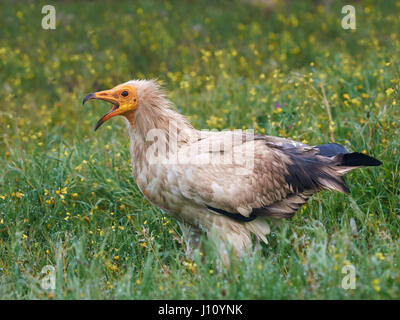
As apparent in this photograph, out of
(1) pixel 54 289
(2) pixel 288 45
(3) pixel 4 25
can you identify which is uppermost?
(3) pixel 4 25

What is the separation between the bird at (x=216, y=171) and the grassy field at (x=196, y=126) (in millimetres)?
236

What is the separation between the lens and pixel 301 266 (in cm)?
352

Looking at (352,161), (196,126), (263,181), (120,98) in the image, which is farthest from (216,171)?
(196,126)

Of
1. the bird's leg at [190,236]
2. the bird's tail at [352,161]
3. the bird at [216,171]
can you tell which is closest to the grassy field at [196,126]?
the bird's leg at [190,236]

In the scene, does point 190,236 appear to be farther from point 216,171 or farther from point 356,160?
point 356,160

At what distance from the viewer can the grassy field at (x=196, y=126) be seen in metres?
3.45

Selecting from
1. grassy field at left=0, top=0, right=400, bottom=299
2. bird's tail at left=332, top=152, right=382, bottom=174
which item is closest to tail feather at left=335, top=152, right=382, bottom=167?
bird's tail at left=332, top=152, right=382, bottom=174

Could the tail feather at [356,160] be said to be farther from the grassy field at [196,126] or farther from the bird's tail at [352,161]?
the grassy field at [196,126]

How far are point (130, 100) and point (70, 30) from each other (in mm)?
6916

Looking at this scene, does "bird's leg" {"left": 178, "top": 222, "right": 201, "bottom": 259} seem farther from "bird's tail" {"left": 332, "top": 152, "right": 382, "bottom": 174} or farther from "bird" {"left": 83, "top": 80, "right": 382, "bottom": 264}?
"bird's tail" {"left": 332, "top": 152, "right": 382, "bottom": 174}

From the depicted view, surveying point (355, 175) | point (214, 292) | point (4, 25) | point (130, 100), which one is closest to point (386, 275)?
point (214, 292)

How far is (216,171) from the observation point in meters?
4.07

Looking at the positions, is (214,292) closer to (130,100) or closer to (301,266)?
(301,266)

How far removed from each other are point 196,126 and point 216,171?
224 cm
